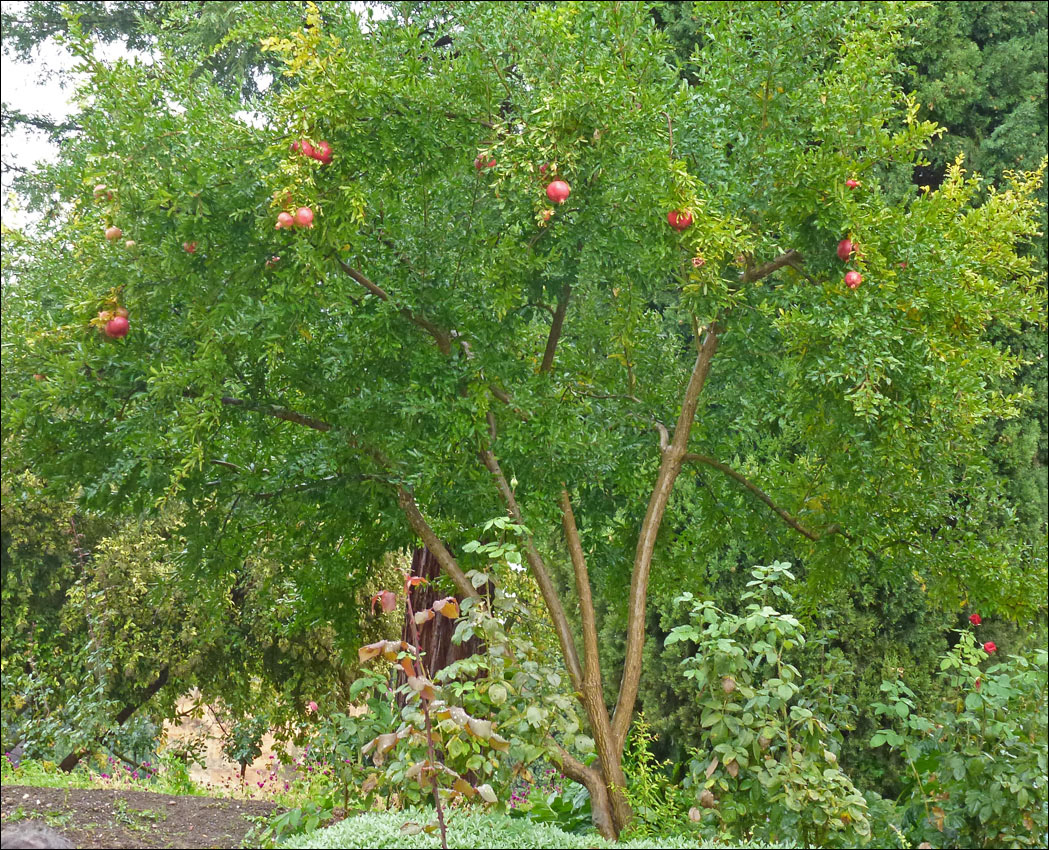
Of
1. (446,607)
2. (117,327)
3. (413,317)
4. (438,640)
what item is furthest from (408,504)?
(438,640)

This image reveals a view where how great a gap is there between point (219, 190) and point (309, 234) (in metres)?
0.58

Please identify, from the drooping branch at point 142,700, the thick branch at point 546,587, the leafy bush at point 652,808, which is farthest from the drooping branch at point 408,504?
the drooping branch at point 142,700

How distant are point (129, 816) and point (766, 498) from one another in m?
3.75

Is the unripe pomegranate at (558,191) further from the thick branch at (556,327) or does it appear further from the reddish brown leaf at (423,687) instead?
the reddish brown leaf at (423,687)

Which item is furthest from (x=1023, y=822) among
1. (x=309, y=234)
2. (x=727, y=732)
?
(x=309, y=234)

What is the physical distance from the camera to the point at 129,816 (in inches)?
191

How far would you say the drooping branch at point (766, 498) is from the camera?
5324 millimetres

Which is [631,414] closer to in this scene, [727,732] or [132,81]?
[727,732]

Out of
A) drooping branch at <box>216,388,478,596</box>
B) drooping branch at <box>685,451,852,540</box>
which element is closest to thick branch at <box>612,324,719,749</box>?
drooping branch at <box>685,451,852,540</box>

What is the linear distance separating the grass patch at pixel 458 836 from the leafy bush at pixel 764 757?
209 mm

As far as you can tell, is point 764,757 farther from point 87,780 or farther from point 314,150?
point 87,780

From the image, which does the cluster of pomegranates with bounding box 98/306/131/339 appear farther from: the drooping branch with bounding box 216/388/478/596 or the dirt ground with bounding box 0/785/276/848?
the dirt ground with bounding box 0/785/276/848

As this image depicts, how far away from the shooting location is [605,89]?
4117mm

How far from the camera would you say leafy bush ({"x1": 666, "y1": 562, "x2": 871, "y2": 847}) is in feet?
11.8
